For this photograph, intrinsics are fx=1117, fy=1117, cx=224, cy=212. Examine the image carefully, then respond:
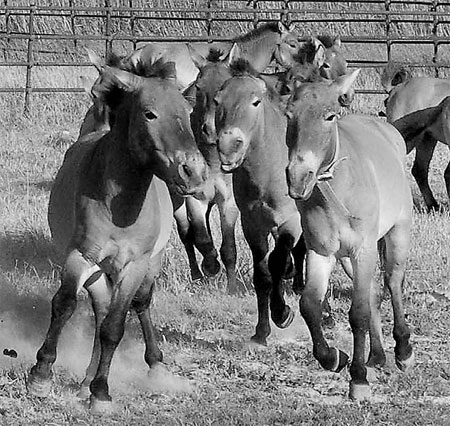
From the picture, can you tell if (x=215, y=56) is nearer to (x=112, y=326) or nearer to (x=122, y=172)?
(x=122, y=172)

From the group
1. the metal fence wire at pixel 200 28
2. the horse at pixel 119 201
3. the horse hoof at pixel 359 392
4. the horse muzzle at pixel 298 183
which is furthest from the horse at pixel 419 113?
the metal fence wire at pixel 200 28

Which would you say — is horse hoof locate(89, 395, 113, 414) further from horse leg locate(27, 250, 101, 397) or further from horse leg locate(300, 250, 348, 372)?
horse leg locate(300, 250, 348, 372)

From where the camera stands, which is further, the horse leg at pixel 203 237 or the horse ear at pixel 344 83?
the horse leg at pixel 203 237

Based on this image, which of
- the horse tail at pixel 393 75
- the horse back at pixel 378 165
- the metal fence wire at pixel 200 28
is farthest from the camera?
the metal fence wire at pixel 200 28

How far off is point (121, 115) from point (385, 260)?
2.22 meters

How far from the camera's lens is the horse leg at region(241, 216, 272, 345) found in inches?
289

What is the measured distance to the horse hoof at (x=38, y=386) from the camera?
600 cm

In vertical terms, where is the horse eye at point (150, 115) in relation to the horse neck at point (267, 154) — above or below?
above

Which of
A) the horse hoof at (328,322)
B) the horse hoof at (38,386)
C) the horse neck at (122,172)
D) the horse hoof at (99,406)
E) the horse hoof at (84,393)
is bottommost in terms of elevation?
the horse hoof at (328,322)

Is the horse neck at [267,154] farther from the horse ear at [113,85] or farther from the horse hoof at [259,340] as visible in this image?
the horse ear at [113,85]

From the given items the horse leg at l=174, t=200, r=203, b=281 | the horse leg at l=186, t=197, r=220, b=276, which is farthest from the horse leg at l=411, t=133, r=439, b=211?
the horse leg at l=186, t=197, r=220, b=276

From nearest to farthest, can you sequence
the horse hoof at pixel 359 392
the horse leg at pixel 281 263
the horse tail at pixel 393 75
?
the horse hoof at pixel 359 392 → the horse leg at pixel 281 263 → the horse tail at pixel 393 75

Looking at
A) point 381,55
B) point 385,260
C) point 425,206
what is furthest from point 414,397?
point 381,55

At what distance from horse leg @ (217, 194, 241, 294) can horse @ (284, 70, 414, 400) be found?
1.62 metres
